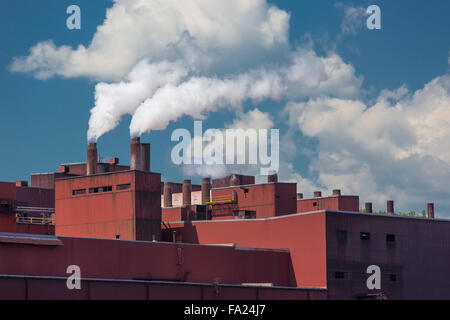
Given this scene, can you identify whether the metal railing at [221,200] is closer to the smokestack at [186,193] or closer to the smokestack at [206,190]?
the smokestack at [206,190]

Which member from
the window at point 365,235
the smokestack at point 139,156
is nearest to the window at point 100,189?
the smokestack at point 139,156

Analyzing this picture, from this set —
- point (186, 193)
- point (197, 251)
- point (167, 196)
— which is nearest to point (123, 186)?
point (197, 251)

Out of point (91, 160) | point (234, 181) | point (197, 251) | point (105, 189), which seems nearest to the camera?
point (197, 251)

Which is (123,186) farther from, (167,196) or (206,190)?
(206,190)

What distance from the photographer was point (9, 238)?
4325cm

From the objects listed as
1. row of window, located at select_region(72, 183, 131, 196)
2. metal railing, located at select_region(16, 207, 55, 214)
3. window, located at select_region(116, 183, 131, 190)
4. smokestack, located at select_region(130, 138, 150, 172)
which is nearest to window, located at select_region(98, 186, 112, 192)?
row of window, located at select_region(72, 183, 131, 196)

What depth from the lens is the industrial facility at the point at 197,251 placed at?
144 ft

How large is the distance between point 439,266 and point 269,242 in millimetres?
13367

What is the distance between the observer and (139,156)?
218ft

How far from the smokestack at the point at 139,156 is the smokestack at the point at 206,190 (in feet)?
70.9

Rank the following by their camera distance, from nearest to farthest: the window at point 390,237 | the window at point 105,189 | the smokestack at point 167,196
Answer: the window at point 390,237 < the window at point 105,189 < the smokestack at point 167,196

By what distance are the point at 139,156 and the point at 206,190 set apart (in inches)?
919
